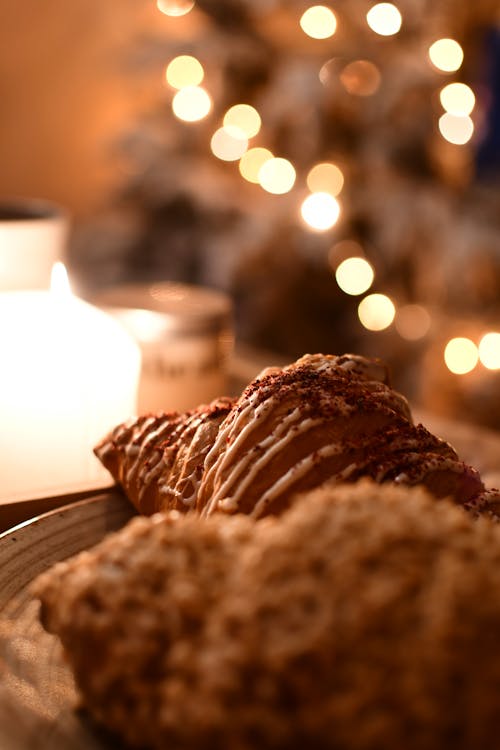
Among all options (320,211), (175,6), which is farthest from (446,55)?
(175,6)

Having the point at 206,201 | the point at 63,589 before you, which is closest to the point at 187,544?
the point at 63,589

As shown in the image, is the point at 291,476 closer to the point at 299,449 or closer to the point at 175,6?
the point at 299,449

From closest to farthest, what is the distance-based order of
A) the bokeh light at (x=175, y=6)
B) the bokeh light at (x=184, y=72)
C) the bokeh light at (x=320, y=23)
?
the bokeh light at (x=320, y=23), the bokeh light at (x=175, y=6), the bokeh light at (x=184, y=72)

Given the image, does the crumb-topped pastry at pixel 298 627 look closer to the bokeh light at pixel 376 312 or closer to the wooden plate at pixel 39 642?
the wooden plate at pixel 39 642

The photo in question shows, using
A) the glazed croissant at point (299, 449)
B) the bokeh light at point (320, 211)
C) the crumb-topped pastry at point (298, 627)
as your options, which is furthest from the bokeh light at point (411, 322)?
the crumb-topped pastry at point (298, 627)

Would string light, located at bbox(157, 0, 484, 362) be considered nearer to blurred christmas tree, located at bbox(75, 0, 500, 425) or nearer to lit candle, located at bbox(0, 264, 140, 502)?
blurred christmas tree, located at bbox(75, 0, 500, 425)

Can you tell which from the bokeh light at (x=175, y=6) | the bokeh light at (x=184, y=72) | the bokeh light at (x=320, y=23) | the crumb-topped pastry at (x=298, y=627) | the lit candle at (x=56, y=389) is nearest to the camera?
the crumb-topped pastry at (x=298, y=627)
